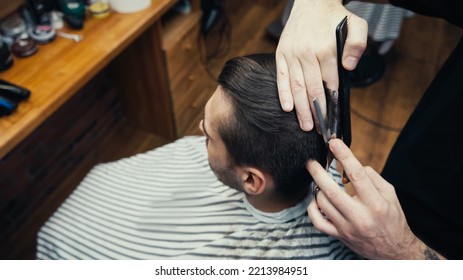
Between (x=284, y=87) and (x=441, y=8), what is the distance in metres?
0.42

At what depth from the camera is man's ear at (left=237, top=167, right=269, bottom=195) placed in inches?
33.5

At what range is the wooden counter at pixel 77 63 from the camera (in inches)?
41.2

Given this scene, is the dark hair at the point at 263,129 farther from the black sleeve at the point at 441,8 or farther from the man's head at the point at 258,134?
the black sleeve at the point at 441,8

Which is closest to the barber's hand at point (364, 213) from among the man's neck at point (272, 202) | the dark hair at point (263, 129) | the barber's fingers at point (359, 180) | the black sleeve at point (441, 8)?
the barber's fingers at point (359, 180)

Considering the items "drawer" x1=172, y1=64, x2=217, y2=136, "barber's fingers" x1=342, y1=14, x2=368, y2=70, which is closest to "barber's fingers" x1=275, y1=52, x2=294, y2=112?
"barber's fingers" x1=342, y1=14, x2=368, y2=70

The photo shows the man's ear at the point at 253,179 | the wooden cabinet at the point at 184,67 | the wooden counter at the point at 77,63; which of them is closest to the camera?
the man's ear at the point at 253,179

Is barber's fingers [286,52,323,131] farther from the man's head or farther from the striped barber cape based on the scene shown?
the striped barber cape

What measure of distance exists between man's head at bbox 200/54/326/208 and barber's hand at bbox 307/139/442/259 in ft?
0.34

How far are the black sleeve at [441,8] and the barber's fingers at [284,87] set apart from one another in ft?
1.20

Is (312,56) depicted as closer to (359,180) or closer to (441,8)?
(359,180)

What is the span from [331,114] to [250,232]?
423 millimetres

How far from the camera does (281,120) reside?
30.2 inches
